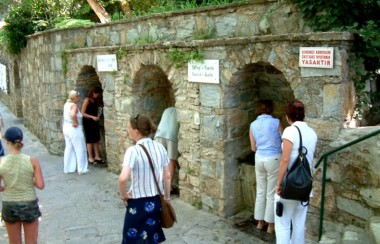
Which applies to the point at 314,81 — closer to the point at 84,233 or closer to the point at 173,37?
the point at 173,37

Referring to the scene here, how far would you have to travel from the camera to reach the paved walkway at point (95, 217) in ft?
17.8

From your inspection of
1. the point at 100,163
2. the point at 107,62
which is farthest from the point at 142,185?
the point at 100,163

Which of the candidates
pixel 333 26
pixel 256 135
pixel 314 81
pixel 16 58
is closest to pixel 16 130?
pixel 256 135

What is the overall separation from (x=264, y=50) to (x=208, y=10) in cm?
124

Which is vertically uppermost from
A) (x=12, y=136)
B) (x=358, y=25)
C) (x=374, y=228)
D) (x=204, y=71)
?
(x=358, y=25)

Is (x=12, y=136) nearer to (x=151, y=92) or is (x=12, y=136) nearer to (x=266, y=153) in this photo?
(x=266, y=153)

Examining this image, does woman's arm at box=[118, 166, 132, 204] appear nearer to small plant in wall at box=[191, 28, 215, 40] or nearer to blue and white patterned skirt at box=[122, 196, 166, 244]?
blue and white patterned skirt at box=[122, 196, 166, 244]

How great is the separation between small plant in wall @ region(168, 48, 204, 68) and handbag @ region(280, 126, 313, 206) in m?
2.43

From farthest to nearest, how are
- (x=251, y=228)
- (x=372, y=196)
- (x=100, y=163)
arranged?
1. (x=100, y=163)
2. (x=251, y=228)
3. (x=372, y=196)

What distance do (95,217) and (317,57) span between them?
3855mm

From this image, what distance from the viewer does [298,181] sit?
152 inches

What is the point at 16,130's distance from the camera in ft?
13.1

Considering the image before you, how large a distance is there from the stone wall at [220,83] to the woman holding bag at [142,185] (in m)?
1.89

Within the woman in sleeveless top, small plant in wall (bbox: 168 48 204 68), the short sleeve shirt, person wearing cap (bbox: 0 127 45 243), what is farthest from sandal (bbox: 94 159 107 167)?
the short sleeve shirt
